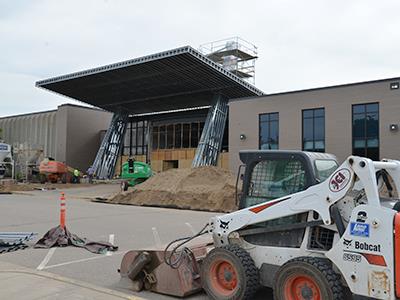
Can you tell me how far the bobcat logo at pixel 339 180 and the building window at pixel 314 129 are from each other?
27548 mm

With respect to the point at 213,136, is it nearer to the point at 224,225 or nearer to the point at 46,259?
the point at 46,259

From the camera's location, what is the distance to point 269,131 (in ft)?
113

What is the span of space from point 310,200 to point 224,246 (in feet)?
4.67

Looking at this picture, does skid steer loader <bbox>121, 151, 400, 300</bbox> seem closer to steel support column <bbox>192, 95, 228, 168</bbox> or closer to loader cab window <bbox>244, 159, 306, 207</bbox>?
loader cab window <bbox>244, 159, 306, 207</bbox>

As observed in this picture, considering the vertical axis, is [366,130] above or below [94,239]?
above

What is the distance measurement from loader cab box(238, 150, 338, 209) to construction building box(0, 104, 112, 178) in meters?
47.7

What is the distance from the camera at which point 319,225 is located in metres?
5.18

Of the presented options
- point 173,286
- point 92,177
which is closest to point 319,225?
point 173,286

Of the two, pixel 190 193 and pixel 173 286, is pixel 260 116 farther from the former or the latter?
pixel 173 286

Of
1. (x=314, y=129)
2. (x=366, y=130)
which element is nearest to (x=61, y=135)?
(x=314, y=129)

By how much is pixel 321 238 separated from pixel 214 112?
36796 millimetres

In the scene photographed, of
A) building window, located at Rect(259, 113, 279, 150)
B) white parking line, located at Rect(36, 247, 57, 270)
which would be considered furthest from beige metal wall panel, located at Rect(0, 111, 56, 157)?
white parking line, located at Rect(36, 247, 57, 270)

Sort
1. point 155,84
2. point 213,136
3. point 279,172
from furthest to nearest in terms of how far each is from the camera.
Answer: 1. point 155,84
2. point 213,136
3. point 279,172

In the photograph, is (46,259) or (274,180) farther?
(46,259)
